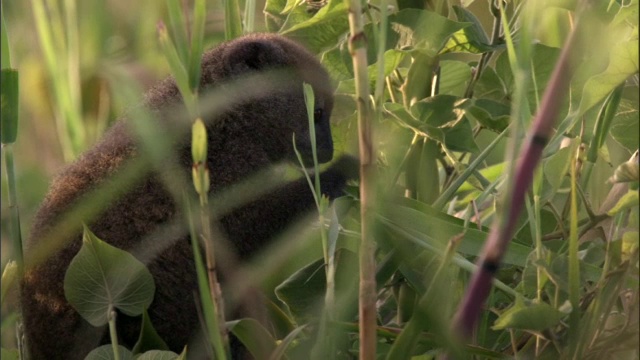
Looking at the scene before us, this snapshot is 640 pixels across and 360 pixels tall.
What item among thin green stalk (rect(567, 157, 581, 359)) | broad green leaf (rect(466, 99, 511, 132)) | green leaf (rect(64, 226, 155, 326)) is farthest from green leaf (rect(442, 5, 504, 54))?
green leaf (rect(64, 226, 155, 326))

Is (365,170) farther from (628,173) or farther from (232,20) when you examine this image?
(232,20)

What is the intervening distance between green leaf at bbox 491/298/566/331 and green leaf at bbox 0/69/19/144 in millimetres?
969

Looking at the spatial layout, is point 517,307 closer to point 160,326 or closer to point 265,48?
point 160,326

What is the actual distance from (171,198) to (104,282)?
0.47m

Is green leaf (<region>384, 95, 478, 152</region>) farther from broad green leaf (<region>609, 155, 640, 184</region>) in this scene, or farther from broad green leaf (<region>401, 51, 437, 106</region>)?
broad green leaf (<region>609, 155, 640, 184</region>)

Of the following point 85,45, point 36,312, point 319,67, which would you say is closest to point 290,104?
point 319,67

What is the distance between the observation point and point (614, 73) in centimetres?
153

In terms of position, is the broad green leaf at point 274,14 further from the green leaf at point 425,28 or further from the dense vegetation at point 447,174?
the green leaf at point 425,28

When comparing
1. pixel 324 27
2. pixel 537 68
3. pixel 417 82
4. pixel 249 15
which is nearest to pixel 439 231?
pixel 537 68

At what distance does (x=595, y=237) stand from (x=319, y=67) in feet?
4.16

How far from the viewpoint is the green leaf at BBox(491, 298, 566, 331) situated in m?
1.47

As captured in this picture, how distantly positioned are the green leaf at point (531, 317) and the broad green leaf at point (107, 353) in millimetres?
757

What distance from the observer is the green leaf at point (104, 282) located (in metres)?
1.75

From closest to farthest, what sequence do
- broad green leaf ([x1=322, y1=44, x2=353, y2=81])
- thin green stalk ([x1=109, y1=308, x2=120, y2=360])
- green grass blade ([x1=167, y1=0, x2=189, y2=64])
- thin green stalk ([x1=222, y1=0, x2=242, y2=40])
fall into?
green grass blade ([x1=167, y1=0, x2=189, y2=64])
thin green stalk ([x1=109, y1=308, x2=120, y2=360])
broad green leaf ([x1=322, y1=44, x2=353, y2=81])
thin green stalk ([x1=222, y1=0, x2=242, y2=40])
